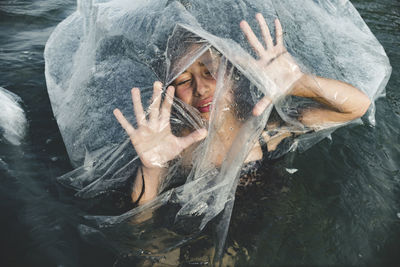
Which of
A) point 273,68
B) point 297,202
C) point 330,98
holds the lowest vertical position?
point 297,202

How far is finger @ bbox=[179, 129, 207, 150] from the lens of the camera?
1722mm

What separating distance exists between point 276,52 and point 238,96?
310 mm

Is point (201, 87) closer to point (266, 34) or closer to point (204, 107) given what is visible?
point (204, 107)

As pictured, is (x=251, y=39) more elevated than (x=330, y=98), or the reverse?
(x=251, y=39)

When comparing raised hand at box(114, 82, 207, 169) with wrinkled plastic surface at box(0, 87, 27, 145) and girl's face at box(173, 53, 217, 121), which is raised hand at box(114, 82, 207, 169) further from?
wrinkled plastic surface at box(0, 87, 27, 145)

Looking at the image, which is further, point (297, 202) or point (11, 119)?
point (11, 119)

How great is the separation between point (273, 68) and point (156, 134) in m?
0.68

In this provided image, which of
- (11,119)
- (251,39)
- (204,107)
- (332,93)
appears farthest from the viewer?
(11,119)

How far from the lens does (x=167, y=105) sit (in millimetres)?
1655

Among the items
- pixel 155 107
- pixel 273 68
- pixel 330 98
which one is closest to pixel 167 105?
pixel 155 107

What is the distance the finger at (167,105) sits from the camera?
1.63 m

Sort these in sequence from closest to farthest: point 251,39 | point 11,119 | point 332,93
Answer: point 251,39, point 332,93, point 11,119

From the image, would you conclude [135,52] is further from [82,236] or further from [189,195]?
[82,236]

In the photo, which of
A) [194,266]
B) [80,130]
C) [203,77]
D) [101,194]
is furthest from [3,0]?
[194,266]
